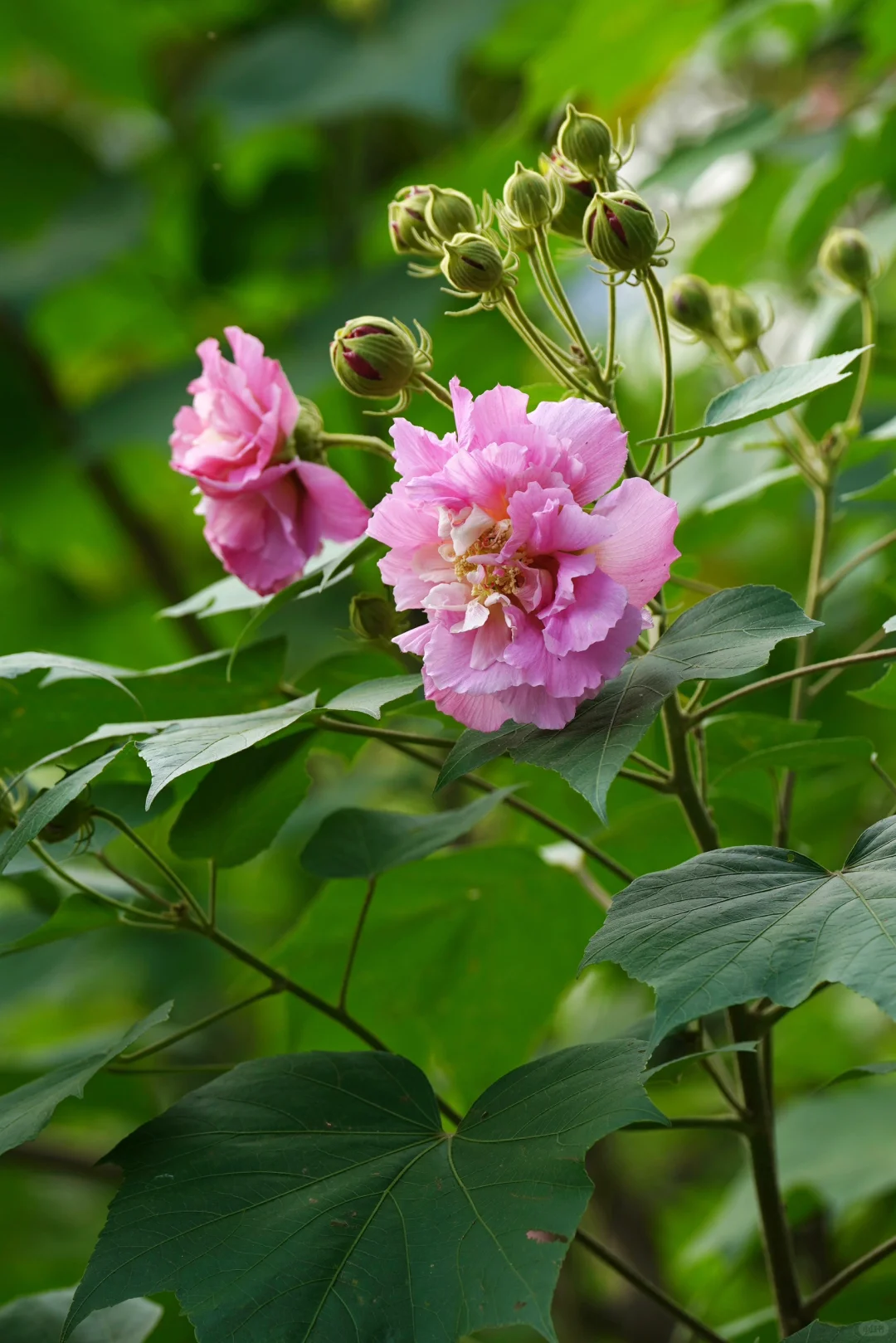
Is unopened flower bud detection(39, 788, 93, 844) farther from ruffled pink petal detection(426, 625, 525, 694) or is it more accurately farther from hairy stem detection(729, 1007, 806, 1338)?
hairy stem detection(729, 1007, 806, 1338)

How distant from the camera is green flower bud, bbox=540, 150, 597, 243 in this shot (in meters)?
0.67

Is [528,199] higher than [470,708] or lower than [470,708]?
higher

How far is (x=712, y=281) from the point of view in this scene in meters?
1.76

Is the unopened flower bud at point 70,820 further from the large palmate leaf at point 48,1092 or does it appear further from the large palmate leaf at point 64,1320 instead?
the large palmate leaf at point 64,1320

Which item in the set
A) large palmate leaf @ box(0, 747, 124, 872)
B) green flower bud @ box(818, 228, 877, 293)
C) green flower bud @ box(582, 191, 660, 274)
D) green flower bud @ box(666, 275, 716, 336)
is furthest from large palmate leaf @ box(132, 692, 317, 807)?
green flower bud @ box(818, 228, 877, 293)

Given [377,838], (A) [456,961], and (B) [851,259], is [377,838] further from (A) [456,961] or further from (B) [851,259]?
(B) [851,259]

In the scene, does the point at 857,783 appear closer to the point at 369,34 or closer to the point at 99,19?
the point at 369,34

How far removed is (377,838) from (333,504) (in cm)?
20

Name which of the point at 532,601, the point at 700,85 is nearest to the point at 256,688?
the point at 532,601

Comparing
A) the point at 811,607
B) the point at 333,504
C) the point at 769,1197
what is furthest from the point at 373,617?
the point at 769,1197

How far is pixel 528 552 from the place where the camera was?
1.82 ft

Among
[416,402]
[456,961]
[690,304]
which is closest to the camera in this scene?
[690,304]

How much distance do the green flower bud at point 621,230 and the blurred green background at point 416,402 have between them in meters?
0.29

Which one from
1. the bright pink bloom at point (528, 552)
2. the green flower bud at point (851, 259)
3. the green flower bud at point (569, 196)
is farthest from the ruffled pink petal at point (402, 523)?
the green flower bud at point (851, 259)
